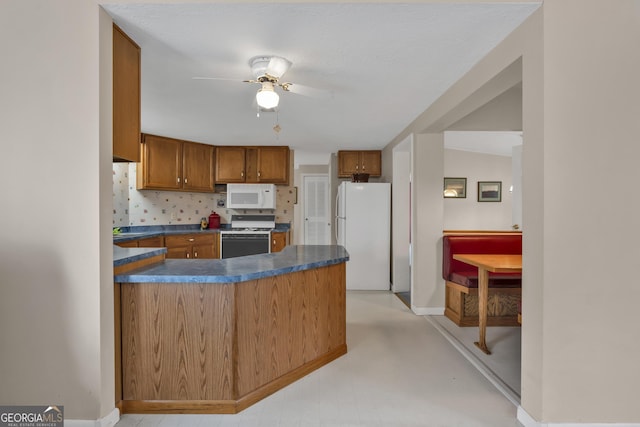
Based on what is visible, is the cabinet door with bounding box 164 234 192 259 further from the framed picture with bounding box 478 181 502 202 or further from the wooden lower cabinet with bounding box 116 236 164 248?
the framed picture with bounding box 478 181 502 202

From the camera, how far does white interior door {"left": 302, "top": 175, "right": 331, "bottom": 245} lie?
7176mm

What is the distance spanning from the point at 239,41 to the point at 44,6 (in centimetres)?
95

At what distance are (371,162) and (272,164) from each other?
1565 millimetres

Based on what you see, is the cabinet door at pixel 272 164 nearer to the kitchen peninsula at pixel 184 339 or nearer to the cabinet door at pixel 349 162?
the cabinet door at pixel 349 162

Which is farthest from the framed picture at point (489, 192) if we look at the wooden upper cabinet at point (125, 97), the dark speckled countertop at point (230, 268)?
the wooden upper cabinet at point (125, 97)

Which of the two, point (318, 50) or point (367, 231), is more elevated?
point (318, 50)

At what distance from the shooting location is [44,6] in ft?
5.55

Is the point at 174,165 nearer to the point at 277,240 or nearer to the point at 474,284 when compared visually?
the point at 277,240

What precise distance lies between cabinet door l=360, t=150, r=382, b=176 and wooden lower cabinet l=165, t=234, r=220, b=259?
2514 millimetres

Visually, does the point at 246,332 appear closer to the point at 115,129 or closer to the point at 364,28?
the point at 115,129

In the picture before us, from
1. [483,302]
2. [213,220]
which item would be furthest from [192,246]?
[483,302]

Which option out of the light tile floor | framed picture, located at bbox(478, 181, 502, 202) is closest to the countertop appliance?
the light tile floor

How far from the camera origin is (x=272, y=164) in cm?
518

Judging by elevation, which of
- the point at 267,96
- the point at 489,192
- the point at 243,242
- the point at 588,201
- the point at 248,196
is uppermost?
the point at 267,96
